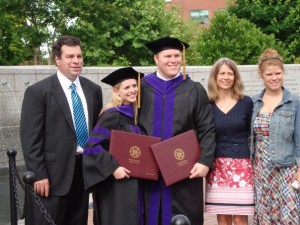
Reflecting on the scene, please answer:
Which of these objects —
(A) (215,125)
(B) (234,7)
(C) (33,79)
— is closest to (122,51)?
(B) (234,7)

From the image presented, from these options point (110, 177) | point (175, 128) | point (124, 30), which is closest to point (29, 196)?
point (110, 177)

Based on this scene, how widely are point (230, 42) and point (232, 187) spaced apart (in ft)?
40.4

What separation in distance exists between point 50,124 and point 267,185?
1.90m

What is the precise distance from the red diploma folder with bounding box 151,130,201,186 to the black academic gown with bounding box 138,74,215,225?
10 centimetres

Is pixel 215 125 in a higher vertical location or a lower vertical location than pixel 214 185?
higher

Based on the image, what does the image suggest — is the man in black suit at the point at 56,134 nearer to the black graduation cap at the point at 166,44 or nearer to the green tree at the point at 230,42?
the black graduation cap at the point at 166,44

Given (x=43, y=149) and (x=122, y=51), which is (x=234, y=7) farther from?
(x=43, y=149)

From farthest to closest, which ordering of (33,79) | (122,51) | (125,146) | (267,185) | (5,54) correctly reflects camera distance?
(122,51)
(5,54)
(33,79)
(267,185)
(125,146)

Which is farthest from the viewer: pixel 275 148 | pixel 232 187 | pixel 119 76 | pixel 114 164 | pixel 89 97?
pixel 232 187

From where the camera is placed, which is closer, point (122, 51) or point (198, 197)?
point (198, 197)

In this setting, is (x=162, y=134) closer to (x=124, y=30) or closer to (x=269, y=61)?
(x=269, y=61)

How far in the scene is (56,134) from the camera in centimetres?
520

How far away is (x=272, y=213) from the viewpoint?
212 inches

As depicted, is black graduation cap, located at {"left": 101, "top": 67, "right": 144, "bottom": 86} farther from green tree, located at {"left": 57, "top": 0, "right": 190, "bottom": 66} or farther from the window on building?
the window on building
